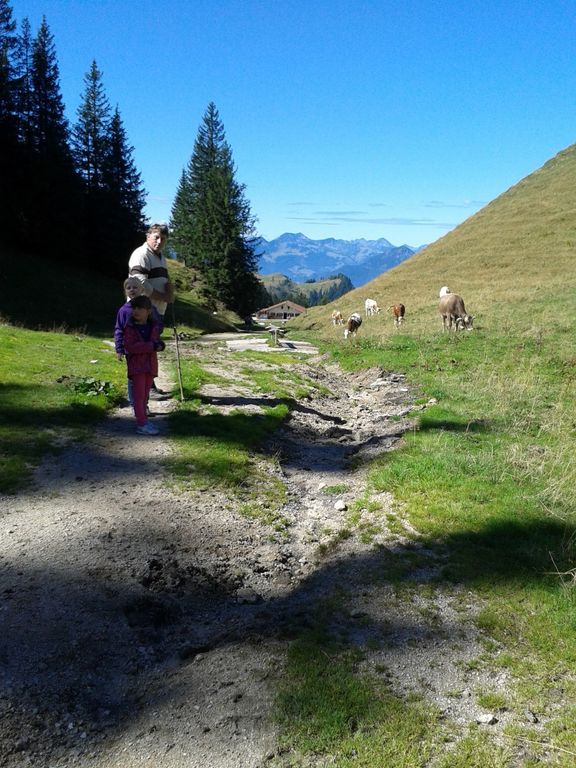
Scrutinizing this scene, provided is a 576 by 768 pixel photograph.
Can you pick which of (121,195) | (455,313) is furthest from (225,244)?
(455,313)

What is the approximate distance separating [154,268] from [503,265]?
175 feet

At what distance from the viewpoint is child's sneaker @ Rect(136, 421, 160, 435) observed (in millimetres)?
9453

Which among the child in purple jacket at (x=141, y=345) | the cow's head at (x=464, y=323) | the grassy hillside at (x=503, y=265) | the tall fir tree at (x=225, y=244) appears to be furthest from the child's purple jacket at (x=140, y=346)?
the tall fir tree at (x=225, y=244)

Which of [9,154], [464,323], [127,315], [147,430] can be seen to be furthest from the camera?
[9,154]

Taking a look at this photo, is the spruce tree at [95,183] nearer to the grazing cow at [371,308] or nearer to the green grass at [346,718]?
the grazing cow at [371,308]

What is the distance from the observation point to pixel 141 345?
9.09m

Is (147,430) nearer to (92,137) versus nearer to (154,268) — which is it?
(154,268)

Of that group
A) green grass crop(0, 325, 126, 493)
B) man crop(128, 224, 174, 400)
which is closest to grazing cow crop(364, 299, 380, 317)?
green grass crop(0, 325, 126, 493)

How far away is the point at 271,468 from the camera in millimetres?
8656

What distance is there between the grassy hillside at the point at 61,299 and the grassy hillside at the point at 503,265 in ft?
52.9

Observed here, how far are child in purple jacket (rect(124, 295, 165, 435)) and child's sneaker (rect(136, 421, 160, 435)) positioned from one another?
373mm

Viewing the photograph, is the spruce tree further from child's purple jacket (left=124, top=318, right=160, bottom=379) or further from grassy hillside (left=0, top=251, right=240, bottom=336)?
child's purple jacket (left=124, top=318, right=160, bottom=379)

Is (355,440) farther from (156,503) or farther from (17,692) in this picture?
(17,692)

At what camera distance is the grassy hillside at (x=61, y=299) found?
106 ft
